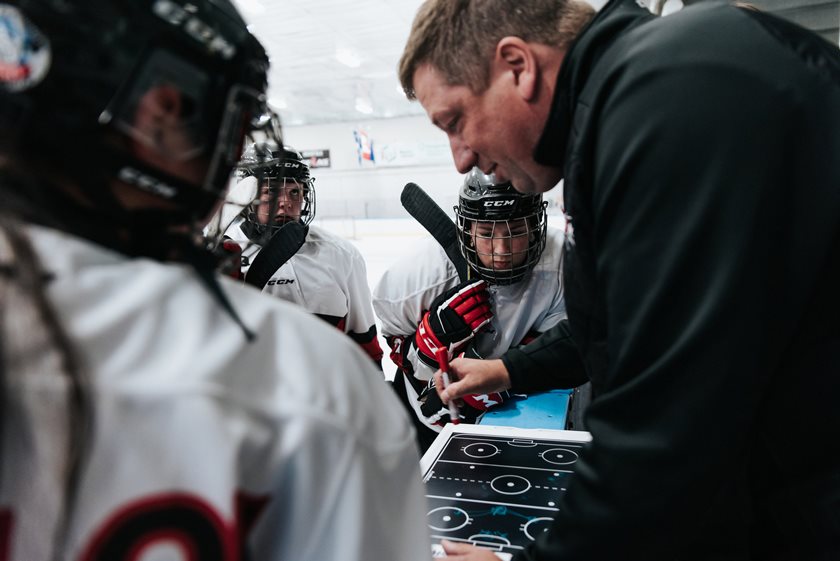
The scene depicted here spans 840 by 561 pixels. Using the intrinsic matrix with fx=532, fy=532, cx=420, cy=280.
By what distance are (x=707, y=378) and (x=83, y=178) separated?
68cm

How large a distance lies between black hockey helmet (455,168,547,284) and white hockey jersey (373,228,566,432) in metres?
0.10

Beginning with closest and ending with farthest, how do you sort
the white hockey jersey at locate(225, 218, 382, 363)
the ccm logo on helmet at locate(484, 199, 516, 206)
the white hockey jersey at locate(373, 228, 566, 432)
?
the ccm logo on helmet at locate(484, 199, 516, 206), the white hockey jersey at locate(373, 228, 566, 432), the white hockey jersey at locate(225, 218, 382, 363)

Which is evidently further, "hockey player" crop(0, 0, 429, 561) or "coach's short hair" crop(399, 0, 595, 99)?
"coach's short hair" crop(399, 0, 595, 99)

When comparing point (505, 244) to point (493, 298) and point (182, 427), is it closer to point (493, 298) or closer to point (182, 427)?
point (493, 298)

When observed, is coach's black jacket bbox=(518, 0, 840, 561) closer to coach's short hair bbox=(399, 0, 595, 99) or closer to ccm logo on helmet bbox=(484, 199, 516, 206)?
coach's short hair bbox=(399, 0, 595, 99)

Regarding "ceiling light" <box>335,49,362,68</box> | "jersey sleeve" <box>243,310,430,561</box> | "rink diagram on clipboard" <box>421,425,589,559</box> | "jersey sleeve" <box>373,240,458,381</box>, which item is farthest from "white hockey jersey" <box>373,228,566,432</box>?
"ceiling light" <box>335,49,362,68</box>

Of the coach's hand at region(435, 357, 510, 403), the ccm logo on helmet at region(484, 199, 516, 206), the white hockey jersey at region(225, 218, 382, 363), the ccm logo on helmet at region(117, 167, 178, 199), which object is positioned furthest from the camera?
the white hockey jersey at region(225, 218, 382, 363)

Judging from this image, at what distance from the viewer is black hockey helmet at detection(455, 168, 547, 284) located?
1868 millimetres

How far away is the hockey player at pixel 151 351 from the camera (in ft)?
1.06

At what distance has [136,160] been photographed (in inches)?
17.4

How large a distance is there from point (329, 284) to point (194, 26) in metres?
2.16

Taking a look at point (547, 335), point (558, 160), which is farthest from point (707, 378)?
point (547, 335)

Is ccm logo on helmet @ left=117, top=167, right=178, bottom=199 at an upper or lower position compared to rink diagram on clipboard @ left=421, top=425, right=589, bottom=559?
upper

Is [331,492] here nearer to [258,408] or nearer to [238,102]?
[258,408]
